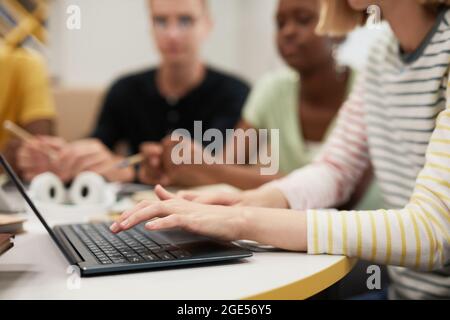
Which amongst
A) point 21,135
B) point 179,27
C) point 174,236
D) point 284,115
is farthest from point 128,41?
point 174,236

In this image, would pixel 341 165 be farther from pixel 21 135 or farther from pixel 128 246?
pixel 21 135

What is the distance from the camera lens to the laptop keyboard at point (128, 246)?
56 cm

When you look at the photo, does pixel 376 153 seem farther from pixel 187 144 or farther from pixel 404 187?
pixel 187 144

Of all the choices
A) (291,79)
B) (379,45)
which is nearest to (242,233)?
(379,45)

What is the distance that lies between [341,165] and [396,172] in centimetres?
11

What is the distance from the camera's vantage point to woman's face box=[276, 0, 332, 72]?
4.26 ft

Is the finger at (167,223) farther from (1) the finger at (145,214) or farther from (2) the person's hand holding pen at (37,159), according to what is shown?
(2) the person's hand holding pen at (37,159)

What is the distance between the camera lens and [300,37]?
1356 mm

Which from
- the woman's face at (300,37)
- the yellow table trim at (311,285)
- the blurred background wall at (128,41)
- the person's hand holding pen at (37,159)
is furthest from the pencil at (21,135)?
the blurred background wall at (128,41)

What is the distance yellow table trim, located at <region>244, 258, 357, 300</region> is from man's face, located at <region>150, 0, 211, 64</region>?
46.7 inches

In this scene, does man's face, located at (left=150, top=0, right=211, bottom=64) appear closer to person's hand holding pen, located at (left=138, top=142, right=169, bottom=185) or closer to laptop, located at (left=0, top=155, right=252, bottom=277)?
person's hand holding pen, located at (left=138, top=142, right=169, bottom=185)

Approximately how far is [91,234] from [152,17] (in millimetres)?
1126

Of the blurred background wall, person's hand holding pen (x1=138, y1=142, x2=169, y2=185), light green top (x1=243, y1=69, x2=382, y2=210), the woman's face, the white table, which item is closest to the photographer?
the white table

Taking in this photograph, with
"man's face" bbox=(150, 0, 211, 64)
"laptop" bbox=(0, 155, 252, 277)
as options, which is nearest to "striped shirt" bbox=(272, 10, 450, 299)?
"laptop" bbox=(0, 155, 252, 277)
